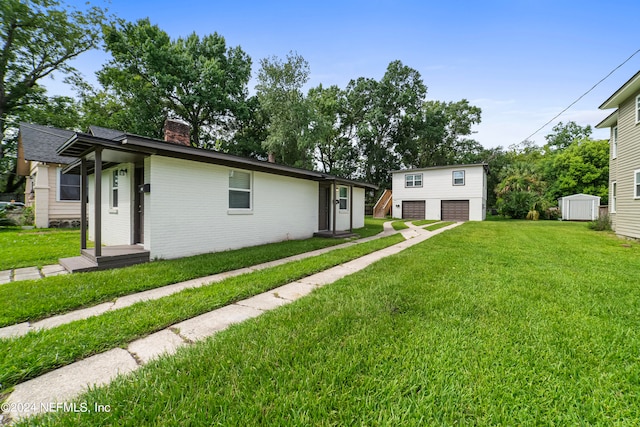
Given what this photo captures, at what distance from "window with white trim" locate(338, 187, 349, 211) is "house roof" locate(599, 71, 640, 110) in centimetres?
1053

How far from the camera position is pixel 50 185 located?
11984 millimetres

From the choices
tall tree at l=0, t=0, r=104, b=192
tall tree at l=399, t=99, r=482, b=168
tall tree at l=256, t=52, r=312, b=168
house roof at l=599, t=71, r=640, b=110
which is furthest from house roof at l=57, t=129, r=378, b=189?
tall tree at l=399, t=99, r=482, b=168

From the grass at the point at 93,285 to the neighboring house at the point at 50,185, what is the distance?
10.9 metres

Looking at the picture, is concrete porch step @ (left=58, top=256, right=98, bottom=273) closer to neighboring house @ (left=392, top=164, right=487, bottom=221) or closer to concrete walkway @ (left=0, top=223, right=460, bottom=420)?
concrete walkway @ (left=0, top=223, right=460, bottom=420)

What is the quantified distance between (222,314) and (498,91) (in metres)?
16.3

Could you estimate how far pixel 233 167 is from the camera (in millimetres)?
7508

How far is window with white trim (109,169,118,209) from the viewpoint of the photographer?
299 inches

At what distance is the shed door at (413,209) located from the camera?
2175 centimetres

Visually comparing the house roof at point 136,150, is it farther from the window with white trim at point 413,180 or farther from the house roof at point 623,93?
the window with white trim at point 413,180

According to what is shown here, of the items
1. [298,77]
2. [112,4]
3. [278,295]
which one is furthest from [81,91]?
[278,295]

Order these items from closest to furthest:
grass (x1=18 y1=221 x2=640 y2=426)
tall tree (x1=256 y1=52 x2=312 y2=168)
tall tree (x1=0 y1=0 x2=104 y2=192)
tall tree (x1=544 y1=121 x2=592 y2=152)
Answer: grass (x1=18 y1=221 x2=640 y2=426), tall tree (x1=0 y1=0 x2=104 y2=192), tall tree (x1=256 y1=52 x2=312 y2=168), tall tree (x1=544 y1=121 x2=592 y2=152)

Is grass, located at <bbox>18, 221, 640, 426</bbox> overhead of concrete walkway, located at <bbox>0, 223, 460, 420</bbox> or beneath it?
overhead

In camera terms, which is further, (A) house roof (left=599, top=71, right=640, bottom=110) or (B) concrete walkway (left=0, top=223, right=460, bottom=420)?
(A) house roof (left=599, top=71, right=640, bottom=110)

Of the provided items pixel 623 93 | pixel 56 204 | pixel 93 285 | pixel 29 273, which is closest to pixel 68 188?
pixel 56 204
